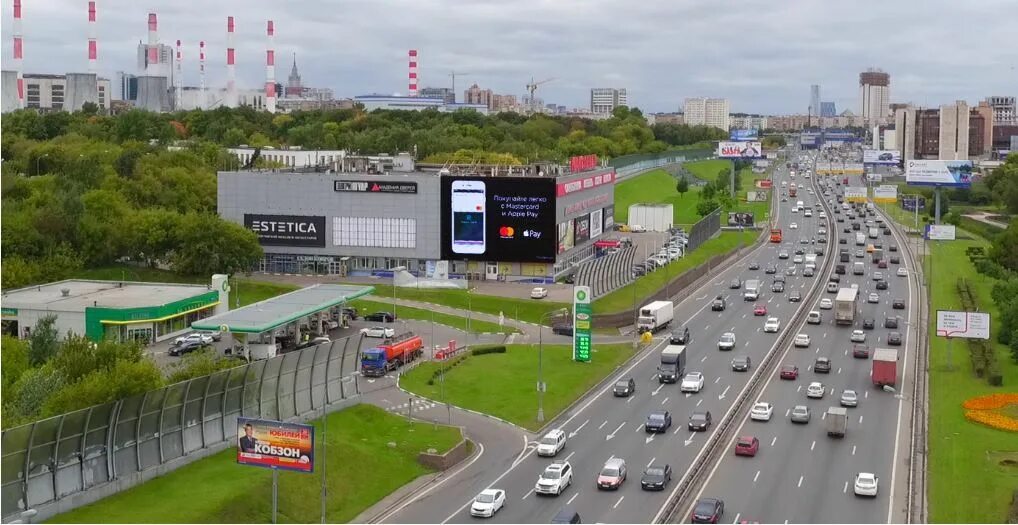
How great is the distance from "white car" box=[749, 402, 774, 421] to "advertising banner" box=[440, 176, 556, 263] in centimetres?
3964

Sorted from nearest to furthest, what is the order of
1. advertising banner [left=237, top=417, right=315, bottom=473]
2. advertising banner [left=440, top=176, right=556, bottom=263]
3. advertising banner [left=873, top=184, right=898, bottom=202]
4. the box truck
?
advertising banner [left=237, top=417, right=315, bottom=473], the box truck, advertising banner [left=440, top=176, right=556, bottom=263], advertising banner [left=873, top=184, right=898, bottom=202]

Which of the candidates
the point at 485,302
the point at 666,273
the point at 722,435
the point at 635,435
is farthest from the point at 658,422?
the point at 666,273

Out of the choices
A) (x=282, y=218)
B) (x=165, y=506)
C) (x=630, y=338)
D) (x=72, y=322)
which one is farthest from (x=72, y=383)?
(x=282, y=218)

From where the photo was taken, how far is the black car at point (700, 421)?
5281 cm

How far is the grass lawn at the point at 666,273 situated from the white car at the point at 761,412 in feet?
85.8

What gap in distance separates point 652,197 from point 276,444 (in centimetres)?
14632

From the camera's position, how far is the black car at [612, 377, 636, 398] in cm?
6044

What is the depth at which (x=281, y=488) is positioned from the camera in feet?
137

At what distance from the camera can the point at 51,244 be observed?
279 ft

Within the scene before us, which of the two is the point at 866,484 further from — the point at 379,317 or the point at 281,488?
the point at 379,317

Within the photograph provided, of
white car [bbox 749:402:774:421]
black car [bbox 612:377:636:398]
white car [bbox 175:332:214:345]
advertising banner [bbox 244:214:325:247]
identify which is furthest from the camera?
advertising banner [bbox 244:214:325:247]

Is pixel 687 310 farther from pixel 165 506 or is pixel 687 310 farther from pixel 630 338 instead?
pixel 165 506

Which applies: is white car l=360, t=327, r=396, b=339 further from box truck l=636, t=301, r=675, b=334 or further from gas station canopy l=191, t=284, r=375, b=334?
box truck l=636, t=301, r=675, b=334

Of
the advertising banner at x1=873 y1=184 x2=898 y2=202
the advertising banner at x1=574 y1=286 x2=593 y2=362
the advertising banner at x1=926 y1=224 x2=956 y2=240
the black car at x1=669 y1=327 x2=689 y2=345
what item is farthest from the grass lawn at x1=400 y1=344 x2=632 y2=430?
the advertising banner at x1=873 y1=184 x2=898 y2=202
